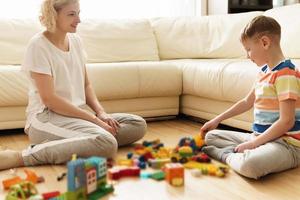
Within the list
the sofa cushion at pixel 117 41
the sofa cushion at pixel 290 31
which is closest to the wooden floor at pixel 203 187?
the sofa cushion at pixel 290 31

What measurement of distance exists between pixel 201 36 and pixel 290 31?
807 millimetres

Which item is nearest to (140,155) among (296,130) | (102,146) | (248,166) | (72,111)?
(102,146)

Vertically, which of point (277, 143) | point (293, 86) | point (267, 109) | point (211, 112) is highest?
point (293, 86)

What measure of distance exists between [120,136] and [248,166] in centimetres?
74

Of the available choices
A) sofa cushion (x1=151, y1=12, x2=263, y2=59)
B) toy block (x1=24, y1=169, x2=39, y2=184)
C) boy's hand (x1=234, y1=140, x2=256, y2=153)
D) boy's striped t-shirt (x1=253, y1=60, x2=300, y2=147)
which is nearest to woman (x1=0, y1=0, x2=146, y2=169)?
toy block (x1=24, y1=169, x2=39, y2=184)

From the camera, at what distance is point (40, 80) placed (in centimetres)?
180

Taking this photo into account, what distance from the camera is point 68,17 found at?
1873 millimetres

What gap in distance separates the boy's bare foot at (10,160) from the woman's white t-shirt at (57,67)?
0.19 meters

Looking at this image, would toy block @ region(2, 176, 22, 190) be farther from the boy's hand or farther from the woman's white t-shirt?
the boy's hand

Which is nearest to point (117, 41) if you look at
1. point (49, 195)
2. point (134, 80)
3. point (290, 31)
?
point (134, 80)

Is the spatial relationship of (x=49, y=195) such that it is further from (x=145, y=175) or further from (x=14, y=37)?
(x=14, y=37)

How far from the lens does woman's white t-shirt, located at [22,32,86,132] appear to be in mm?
1813

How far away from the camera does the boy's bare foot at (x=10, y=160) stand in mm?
1742

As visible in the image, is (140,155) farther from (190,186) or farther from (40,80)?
Result: (40,80)
